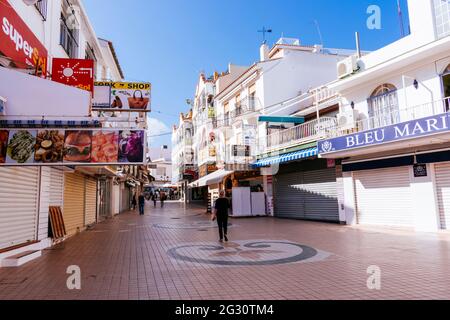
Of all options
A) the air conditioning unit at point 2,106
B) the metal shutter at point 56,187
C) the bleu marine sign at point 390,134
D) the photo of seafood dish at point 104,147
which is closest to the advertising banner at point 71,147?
the photo of seafood dish at point 104,147

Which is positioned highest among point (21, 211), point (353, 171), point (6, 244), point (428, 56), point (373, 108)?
point (428, 56)

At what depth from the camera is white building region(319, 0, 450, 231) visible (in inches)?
503

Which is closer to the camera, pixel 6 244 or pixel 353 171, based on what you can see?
pixel 6 244

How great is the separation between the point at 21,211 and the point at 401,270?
9.47 m

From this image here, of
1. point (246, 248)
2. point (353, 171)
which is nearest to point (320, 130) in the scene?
point (353, 171)

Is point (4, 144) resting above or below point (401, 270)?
above

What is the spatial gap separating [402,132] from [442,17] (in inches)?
192

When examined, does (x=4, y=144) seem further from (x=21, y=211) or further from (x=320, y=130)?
(x=320, y=130)

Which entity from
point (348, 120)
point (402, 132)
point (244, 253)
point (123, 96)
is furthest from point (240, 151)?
point (244, 253)

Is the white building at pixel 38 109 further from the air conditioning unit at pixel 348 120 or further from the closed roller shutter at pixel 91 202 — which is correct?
the air conditioning unit at pixel 348 120

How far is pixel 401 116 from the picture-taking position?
14.4 metres
